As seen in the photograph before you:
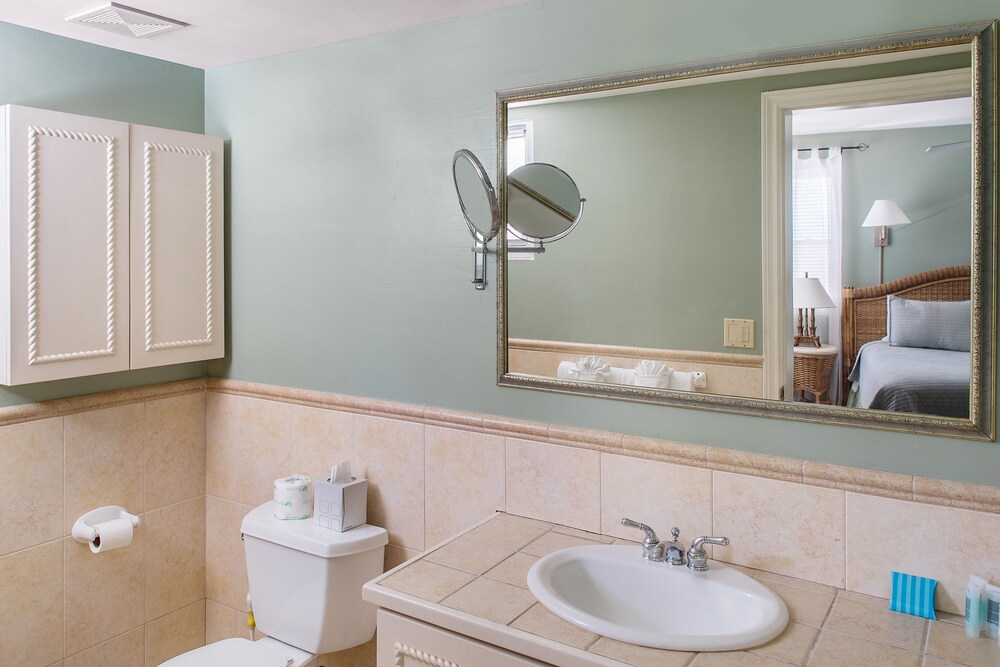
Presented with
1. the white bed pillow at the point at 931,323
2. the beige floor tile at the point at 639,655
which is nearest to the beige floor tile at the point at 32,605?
the beige floor tile at the point at 639,655

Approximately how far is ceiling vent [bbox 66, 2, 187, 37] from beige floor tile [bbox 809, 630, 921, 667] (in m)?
2.16

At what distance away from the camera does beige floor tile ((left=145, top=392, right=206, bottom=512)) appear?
242 centimetres

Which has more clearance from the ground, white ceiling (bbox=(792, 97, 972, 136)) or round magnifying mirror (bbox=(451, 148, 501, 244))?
white ceiling (bbox=(792, 97, 972, 136))

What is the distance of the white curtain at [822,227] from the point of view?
4.79 ft

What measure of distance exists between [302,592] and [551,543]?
791 mm

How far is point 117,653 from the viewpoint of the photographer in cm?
232

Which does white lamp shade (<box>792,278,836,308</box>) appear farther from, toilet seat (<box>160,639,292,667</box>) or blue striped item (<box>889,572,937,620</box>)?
toilet seat (<box>160,639,292,667</box>)

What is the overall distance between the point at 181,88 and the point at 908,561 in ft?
8.31

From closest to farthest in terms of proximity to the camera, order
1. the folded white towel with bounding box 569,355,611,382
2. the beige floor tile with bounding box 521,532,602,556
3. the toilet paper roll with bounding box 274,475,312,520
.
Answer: the beige floor tile with bounding box 521,532,602,556 < the folded white towel with bounding box 569,355,611,382 < the toilet paper roll with bounding box 274,475,312,520

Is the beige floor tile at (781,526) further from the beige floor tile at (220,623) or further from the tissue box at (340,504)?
the beige floor tile at (220,623)

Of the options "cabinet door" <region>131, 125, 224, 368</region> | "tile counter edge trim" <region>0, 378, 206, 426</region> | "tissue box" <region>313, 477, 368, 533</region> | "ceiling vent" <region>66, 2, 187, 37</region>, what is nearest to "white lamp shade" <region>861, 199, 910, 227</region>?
"tissue box" <region>313, 477, 368, 533</region>

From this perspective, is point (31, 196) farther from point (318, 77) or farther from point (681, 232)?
point (681, 232)

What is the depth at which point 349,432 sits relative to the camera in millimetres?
2225

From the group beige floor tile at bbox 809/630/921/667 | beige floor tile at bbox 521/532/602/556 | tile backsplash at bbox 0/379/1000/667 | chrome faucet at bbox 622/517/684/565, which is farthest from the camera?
beige floor tile at bbox 521/532/602/556
